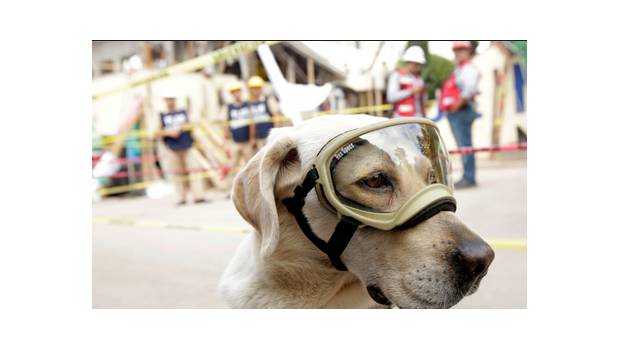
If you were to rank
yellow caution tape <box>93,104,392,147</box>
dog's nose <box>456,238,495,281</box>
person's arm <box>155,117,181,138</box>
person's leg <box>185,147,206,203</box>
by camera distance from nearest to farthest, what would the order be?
dog's nose <box>456,238,495,281</box> → yellow caution tape <box>93,104,392,147</box> → person's arm <box>155,117,181,138</box> → person's leg <box>185,147,206,203</box>

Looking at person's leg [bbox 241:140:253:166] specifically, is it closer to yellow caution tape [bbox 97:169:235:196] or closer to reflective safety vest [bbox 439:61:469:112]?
yellow caution tape [bbox 97:169:235:196]

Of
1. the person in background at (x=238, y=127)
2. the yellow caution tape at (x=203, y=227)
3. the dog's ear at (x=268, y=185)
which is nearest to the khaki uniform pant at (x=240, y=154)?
the person in background at (x=238, y=127)

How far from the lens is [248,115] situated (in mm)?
2928

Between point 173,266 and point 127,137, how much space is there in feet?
4.56

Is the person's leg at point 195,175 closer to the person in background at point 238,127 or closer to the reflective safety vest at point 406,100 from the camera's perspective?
the person in background at point 238,127

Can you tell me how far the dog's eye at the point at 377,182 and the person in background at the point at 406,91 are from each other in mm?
1130

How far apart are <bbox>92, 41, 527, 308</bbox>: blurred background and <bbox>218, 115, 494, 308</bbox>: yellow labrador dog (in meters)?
0.49

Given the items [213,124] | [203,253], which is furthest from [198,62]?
[203,253]

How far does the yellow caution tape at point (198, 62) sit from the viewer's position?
7.28 ft

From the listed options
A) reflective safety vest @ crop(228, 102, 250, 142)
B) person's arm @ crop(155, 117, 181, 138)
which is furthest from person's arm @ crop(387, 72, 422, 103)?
person's arm @ crop(155, 117, 181, 138)

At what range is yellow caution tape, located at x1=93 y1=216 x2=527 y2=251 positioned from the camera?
220cm

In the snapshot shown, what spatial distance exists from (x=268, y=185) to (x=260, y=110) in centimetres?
144

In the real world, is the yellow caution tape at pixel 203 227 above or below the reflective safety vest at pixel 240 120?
below
